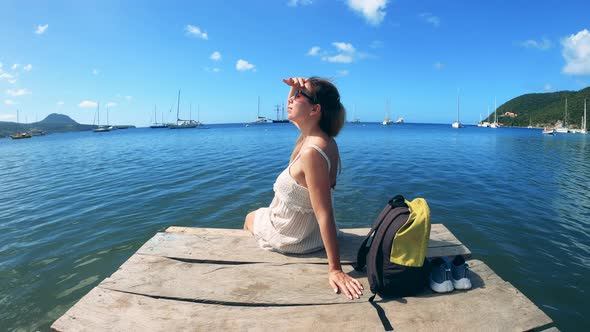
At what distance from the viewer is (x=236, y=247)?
11.7ft

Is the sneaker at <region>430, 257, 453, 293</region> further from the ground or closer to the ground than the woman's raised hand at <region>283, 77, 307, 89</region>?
closer to the ground

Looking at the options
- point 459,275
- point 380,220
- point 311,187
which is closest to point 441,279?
point 459,275

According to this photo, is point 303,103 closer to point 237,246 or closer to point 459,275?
point 237,246

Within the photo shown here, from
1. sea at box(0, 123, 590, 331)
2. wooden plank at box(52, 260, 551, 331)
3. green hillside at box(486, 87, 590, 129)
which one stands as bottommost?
sea at box(0, 123, 590, 331)

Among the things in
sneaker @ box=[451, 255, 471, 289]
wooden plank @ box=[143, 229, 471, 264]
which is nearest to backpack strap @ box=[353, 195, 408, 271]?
wooden plank @ box=[143, 229, 471, 264]

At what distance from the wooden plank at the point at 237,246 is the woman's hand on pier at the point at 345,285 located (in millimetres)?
431

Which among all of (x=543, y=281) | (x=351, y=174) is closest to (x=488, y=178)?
(x=351, y=174)

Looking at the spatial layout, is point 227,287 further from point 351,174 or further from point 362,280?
point 351,174

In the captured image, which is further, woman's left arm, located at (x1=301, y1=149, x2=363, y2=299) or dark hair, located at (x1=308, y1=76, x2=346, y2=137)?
dark hair, located at (x1=308, y1=76, x2=346, y2=137)

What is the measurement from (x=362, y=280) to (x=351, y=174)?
11346 mm

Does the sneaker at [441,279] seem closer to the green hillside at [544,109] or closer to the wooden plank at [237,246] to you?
the wooden plank at [237,246]

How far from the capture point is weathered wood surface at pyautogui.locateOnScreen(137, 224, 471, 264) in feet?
10.8

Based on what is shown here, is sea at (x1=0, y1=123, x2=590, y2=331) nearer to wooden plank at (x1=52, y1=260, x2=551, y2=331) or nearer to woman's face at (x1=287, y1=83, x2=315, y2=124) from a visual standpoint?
wooden plank at (x1=52, y1=260, x2=551, y2=331)

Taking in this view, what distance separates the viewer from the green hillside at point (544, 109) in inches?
3743
